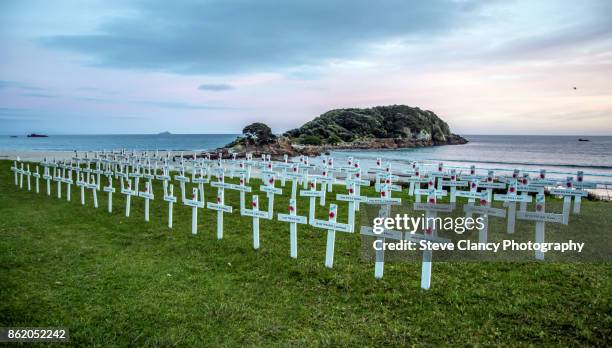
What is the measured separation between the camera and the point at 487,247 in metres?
8.92

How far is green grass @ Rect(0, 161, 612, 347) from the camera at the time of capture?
17.2ft

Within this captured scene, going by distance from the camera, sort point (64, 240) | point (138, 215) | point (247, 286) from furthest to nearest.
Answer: point (138, 215) → point (64, 240) → point (247, 286)

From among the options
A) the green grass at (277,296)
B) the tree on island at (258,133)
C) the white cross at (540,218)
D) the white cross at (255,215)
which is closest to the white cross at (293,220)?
the green grass at (277,296)

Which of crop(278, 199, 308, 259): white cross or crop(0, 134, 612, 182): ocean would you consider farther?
crop(0, 134, 612, 182): ocean

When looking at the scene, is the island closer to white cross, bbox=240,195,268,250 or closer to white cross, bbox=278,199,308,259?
white cross, bbox=240,195,268,250

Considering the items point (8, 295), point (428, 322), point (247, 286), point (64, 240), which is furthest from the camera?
point (64, 240)

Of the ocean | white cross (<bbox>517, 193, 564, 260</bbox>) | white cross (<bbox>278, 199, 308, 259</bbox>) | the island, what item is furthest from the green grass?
the island

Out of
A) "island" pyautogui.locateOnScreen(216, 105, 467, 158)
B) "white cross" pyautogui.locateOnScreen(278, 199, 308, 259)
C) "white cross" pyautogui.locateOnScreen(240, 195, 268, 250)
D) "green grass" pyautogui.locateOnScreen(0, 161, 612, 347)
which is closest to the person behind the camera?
"green grass" pyautogui.locateOnScreen(0, 161, 612, 347)

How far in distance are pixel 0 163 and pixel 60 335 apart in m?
28.7

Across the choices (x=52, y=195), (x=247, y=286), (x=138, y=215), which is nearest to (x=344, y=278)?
(x=247, y=286)

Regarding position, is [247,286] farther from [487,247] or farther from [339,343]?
[487,247]

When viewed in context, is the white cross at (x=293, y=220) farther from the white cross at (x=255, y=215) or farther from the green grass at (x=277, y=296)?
the white cross at (x=255, y=215)

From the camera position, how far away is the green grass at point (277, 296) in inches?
206

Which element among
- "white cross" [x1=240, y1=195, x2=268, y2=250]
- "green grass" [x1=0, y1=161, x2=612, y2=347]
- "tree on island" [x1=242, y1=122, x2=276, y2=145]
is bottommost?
"green grass" [x1=0, y1=161, x2=612, y2=347]
